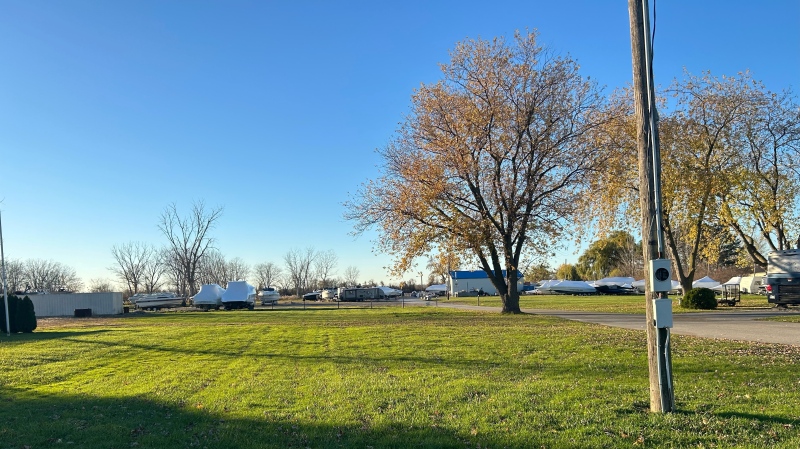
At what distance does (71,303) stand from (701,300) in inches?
1789

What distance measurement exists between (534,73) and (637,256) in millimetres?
74737

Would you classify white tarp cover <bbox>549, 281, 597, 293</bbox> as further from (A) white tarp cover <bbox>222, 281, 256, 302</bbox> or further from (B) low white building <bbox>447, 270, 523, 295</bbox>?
(A) white tarp cover <bbox>222, 281, 256, 302</bbox>

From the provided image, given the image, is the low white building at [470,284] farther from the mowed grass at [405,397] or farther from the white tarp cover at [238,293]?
the mowed grass at [405,397]

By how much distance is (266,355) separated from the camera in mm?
13445

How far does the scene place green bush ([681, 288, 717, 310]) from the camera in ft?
91.7

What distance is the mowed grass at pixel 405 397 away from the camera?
5.72m

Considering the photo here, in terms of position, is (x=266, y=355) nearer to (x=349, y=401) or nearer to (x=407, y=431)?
(x=349, y=401)

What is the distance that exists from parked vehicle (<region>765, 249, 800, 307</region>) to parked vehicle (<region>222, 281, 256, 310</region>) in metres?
38.1

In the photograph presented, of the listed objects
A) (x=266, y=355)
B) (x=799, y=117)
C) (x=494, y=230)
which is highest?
(x=799, y=117)

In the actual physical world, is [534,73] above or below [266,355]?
above

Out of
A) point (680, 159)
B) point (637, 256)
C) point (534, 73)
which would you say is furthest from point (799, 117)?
point (637, 256)

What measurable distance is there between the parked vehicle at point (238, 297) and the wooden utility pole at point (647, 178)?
45603mm

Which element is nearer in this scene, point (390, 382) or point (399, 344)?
point (390, 382)

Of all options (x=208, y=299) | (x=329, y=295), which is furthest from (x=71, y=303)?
(x=329, y=295)
